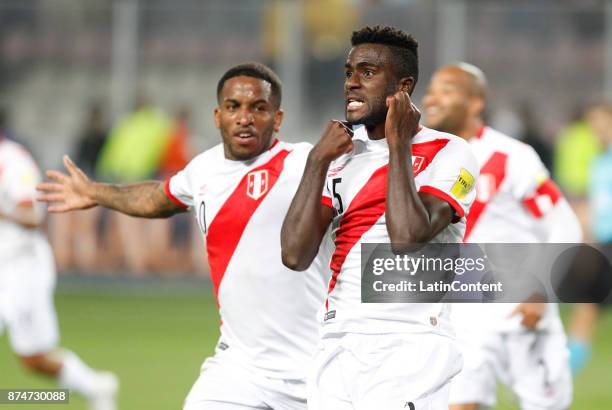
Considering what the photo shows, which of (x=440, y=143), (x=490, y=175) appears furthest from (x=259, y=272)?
(x=490, y=175)

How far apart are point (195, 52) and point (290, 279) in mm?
14514

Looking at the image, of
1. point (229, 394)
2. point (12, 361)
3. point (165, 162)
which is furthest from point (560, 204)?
point (165, 162)

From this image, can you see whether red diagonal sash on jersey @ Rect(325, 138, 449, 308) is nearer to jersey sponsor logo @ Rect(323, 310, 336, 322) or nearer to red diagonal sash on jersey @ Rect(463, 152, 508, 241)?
jersey sponsor logo @ Rect(323, 310, 336, 322)

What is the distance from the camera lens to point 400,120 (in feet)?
15.0

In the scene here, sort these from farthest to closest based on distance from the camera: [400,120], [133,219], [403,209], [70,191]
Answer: [133,219], [70,191], [400,120], [403,209]

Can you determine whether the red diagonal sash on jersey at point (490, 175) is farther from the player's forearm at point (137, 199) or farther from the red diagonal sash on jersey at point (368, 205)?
the red diagonal sash on jersey at point (368, 205)

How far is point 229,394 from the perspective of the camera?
18.2ft

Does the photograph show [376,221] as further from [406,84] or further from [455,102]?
[455,102]

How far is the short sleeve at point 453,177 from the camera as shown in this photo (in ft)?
15.3

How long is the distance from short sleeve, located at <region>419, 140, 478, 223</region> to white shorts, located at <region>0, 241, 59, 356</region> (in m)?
5.21

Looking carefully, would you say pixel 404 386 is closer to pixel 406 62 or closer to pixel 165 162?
pixel 406 62

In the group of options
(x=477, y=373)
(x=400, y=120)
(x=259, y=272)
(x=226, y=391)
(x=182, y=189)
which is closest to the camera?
(x=400, y=120)

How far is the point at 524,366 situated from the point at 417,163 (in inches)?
108

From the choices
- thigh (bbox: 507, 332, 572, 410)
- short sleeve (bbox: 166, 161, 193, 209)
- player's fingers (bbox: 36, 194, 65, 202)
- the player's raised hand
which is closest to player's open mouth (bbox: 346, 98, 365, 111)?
short sleeve (bbox: 166, 161, 193, 209)
